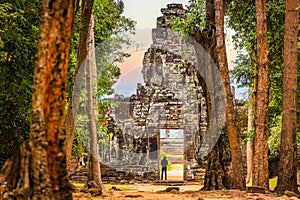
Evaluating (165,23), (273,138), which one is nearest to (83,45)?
(273,138)

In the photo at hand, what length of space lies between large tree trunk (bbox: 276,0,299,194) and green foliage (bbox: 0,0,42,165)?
4945 mm

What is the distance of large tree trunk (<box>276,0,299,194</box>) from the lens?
952 cm

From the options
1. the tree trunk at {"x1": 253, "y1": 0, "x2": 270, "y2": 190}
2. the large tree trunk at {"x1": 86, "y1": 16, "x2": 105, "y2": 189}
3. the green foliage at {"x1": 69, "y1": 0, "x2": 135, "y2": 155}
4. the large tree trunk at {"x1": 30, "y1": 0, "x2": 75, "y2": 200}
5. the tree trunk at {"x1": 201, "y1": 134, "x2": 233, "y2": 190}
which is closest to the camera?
the large tree trunk at {"x1": 30, "y1": 0, "x2": 75, "y2": 200}

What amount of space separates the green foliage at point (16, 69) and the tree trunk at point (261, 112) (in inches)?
167

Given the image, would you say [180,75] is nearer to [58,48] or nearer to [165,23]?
[165,23]

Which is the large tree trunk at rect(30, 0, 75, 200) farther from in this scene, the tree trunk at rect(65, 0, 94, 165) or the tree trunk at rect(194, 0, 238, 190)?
the tree trunk at rect(194, 0, 238, 190)

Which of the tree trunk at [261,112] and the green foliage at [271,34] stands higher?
the green foliage at [271,34]

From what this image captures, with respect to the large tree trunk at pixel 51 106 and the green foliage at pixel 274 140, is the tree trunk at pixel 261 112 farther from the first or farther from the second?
the green foliage at pixel 274 140

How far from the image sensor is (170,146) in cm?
3125

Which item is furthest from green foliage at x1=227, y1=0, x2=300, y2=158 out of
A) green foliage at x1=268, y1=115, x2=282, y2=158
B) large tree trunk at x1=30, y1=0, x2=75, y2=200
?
large tree trunk at x1=30, y1=0, x2=75, y2=200

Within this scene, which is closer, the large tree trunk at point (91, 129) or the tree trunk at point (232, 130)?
the tree trunk at point (232, 130)

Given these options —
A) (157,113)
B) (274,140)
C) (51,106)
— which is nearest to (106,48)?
(157,113)

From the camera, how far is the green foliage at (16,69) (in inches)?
320

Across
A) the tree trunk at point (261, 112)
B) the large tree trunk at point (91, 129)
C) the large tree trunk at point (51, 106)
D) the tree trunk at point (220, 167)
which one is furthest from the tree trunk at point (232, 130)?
the large tree trunk at point (51, 106)
